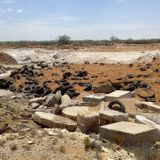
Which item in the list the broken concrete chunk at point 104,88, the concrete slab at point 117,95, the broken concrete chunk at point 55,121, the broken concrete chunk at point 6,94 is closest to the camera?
the broken concrete chunk at point 55,121

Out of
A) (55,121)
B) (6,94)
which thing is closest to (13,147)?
(55,121)

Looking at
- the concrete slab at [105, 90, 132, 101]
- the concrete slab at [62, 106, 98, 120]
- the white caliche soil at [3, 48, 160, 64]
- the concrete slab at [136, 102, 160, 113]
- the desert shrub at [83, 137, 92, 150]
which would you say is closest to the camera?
the desert shrub at [83, 137, 92, 150]

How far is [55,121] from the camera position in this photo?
12.9 metres

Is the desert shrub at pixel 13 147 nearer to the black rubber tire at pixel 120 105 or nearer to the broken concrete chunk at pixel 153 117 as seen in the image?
the broken concrete chunk at pixel 153 117

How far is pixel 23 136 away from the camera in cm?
1044

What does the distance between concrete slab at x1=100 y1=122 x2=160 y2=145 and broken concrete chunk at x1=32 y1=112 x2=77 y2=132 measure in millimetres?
1734

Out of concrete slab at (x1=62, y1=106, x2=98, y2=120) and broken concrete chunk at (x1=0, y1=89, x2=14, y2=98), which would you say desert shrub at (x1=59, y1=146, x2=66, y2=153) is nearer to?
concrete slab at (x1=62, y1=106, x2=98, y2=120)

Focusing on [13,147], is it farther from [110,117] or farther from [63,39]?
[63,39]

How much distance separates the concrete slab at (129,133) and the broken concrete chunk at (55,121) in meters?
1.73

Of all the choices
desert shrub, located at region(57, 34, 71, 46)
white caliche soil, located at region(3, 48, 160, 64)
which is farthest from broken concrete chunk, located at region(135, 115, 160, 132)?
desert shrub, located at region(57, 34, 71, 46)

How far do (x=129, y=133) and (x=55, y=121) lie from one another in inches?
122

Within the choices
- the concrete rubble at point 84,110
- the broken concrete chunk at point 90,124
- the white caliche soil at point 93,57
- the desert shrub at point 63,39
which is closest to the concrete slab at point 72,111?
the concrete rubble at point 84,110

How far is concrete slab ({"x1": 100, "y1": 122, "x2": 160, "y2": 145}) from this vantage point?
10.5 metres

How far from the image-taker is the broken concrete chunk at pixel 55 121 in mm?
12734
